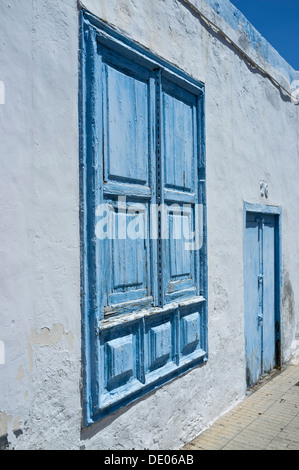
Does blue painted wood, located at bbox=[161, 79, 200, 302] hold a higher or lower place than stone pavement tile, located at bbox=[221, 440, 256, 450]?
higher

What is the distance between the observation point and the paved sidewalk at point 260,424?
3791mm

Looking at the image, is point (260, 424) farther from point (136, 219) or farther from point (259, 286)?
point (136, 219)

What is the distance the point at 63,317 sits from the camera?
2621mm

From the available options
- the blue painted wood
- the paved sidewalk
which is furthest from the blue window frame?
the paved sidewalk

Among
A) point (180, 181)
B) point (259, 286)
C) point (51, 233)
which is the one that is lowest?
point (259, 286)

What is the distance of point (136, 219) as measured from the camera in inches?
129

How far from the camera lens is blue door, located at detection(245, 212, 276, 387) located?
5117mm

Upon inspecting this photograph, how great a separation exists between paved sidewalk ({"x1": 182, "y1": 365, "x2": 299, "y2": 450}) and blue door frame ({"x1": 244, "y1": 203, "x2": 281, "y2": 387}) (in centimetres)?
27

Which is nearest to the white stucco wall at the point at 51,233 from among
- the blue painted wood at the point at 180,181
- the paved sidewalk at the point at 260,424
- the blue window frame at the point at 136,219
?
the blue window frame at the point at 136,219

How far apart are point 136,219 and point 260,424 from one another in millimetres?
2316

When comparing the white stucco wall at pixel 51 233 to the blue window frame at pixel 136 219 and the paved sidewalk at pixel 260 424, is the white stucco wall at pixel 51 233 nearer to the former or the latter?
the blue window frame at pixel 136 219

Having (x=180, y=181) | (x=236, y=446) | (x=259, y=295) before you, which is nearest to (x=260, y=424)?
(x=236, y=446)

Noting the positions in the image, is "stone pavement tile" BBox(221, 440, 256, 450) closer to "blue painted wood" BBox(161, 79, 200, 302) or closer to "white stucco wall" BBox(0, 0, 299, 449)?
"white stucco wall" BBox(0, 0, 299, 449)
